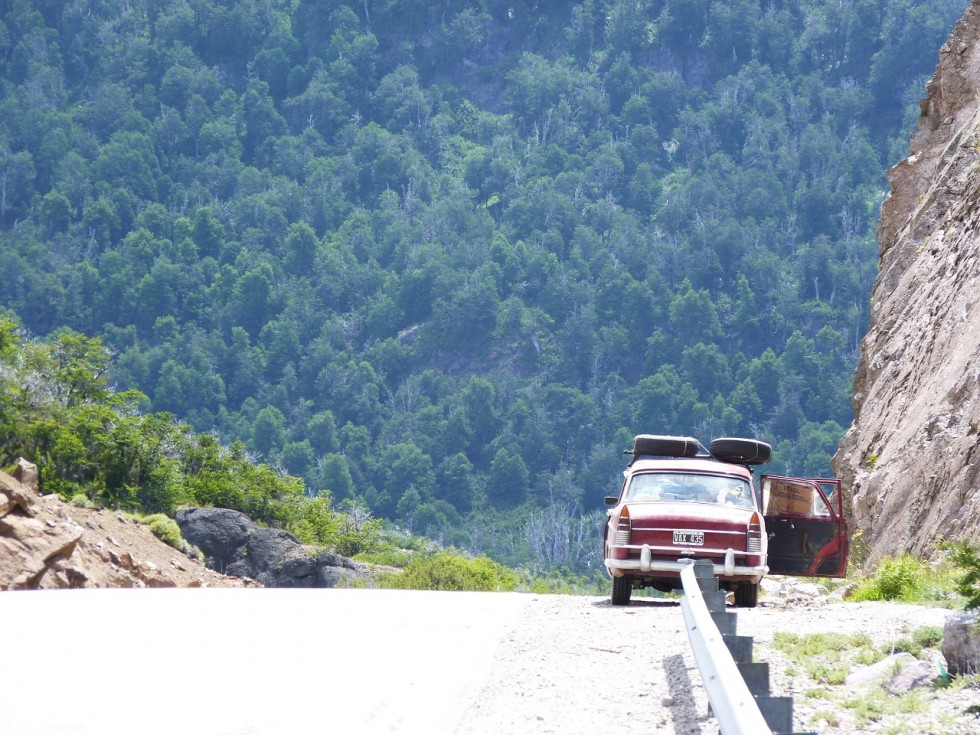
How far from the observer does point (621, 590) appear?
16.3 metres

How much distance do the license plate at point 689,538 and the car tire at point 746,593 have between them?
2.54 feet

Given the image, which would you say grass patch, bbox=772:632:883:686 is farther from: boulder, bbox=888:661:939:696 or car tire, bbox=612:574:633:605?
car tire, bbox=612:574:633:605

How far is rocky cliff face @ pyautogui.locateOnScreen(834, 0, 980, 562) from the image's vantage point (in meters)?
20.1

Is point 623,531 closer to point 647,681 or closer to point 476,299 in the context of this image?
point 647,681

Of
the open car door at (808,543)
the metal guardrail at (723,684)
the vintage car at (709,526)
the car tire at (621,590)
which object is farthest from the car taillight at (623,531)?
the metal guardrail at (723,684)

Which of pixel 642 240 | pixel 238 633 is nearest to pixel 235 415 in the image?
pixel 642 240

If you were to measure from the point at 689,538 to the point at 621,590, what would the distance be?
920 millimetres

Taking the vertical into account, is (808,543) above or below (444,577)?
above

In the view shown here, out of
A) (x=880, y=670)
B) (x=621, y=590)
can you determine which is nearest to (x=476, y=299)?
(x=621, y=590)

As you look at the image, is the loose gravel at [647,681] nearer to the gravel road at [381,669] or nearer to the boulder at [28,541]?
the gravel road at [381,669]

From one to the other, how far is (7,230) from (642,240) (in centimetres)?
7525

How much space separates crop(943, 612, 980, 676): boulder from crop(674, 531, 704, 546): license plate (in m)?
6.94

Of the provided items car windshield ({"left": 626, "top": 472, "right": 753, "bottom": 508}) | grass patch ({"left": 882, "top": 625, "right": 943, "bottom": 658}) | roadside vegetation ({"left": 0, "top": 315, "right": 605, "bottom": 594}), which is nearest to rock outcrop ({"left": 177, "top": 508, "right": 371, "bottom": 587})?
roadside vegetation ({"left": 0, "top": 315, "right": 605, "bottom": 594})

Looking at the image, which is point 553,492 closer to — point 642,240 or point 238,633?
point 642,240
